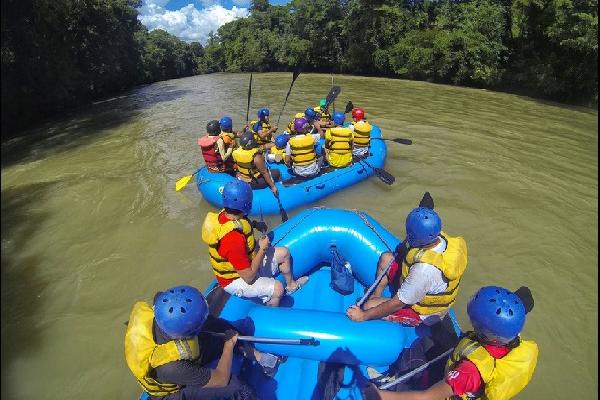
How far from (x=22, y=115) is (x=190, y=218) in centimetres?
1166

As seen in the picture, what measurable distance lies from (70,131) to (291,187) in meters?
10.2

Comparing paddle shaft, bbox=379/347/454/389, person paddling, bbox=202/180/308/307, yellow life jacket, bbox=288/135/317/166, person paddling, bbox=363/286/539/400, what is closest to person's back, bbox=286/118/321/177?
yellow life jacket, bbox=288/135/317/166

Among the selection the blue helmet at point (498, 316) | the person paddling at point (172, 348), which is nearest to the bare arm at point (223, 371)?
the person paddling at point (172, 348)

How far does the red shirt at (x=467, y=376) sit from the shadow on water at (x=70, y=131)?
28.2ft

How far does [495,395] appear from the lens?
1819 millimetres

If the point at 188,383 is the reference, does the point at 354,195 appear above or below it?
below

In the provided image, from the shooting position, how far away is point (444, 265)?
229cm

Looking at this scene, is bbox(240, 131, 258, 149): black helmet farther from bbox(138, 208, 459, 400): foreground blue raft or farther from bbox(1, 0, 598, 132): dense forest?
bbox(1, 0, 598, 132): dense forest

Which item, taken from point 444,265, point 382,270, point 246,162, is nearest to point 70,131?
point 246,162

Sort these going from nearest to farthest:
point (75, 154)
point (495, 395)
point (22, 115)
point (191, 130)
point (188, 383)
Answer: point (495, 395), point (188, 383), point (75, 154), point (191, 130), point (22, 115)

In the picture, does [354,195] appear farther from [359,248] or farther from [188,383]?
[188,383]

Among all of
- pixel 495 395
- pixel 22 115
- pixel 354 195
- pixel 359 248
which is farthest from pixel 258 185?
pixel 22 115

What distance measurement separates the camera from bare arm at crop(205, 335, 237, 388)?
2074mm

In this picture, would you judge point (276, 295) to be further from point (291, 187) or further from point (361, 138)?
point (361, 138)
